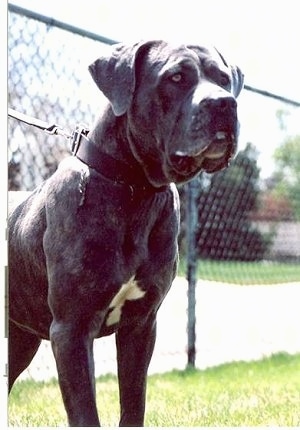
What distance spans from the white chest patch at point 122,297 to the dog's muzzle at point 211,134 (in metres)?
0.28

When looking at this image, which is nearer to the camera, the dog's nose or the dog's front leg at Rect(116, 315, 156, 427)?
the dog's nose

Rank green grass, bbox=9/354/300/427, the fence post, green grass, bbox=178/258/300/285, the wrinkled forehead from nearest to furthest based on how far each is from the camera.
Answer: the wrinkled forehead < green grass, bbox=9/354/300/427 < the fence post < green grass, bbox=178/258/300/285

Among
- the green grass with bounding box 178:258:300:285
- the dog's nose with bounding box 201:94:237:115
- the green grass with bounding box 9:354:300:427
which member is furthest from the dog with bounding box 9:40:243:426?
the green grass with bounding box 178:258:300:285

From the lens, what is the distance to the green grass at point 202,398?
2.35m

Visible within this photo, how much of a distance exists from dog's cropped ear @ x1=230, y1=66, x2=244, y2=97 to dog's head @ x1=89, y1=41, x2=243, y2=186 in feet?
0.21

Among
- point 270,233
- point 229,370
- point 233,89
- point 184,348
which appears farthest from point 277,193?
point 233,89

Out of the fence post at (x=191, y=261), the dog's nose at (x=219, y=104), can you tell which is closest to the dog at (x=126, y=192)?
the dog's nose at (x=219, y=104)

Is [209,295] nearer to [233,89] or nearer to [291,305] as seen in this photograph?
[291,305]

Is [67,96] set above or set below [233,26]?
below

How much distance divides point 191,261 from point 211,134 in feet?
7.08

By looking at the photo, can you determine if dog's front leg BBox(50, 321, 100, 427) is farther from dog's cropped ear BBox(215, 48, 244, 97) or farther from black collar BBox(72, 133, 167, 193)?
dog's cropped ear BBox(215, 48, 244, 97)

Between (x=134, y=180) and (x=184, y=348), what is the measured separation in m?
2.28

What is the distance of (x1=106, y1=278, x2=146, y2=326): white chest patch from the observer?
5.94 feet

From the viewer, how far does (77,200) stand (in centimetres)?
181
